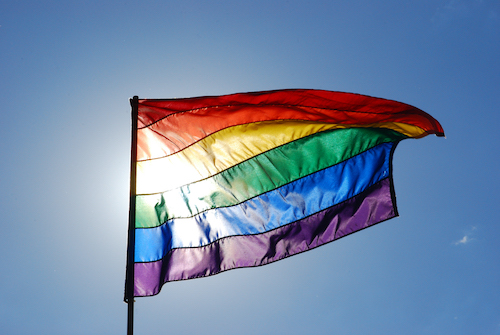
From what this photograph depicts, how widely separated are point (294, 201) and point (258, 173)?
73cm

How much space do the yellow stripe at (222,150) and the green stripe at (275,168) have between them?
0.30ft

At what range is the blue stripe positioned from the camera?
6098mm

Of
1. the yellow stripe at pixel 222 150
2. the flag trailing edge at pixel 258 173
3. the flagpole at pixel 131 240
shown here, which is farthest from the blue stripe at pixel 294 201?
the flagpole at pixel 131 240

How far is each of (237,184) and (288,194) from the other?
2.76 ft

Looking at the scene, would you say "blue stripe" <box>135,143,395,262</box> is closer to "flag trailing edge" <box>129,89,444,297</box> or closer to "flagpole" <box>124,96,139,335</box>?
"flag trailing edge" <box>129,89,444,297</box>

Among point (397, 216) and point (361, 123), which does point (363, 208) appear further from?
point (361, 123)

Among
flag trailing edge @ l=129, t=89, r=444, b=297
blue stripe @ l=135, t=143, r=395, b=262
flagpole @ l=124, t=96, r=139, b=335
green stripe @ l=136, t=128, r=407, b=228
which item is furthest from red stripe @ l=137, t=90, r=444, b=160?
blue stripe @ l=135, t=143, r=395, b=262

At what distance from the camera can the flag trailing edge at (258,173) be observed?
229 inches

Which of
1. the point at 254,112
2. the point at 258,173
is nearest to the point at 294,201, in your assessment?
the point at 258,173

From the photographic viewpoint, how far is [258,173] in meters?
6.45

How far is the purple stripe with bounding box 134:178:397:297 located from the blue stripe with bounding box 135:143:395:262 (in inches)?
4.2

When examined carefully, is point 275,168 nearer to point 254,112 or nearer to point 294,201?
point 294,201

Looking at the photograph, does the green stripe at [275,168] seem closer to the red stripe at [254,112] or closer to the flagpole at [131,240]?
the red stripe at [254,112]

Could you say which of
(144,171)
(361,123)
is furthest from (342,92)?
(144,171)
